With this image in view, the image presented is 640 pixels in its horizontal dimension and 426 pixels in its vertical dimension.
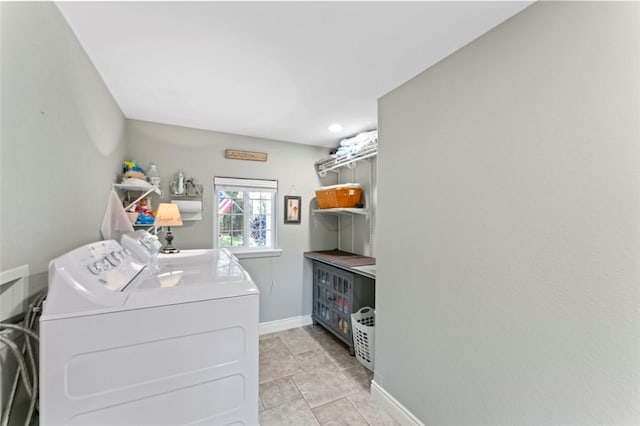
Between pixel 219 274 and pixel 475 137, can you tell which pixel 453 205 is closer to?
pixel 475 137

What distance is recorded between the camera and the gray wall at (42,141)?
842mm

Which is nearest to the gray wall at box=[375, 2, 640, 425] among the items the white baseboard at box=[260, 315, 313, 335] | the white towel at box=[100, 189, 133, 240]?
the white baseboard at box=[260, 315, 313, 335]

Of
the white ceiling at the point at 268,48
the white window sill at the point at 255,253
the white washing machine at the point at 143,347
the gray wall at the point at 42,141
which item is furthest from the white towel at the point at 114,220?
the white window sill at the point at 255,253

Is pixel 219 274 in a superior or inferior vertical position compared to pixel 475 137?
inferior

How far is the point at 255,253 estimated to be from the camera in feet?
9.91

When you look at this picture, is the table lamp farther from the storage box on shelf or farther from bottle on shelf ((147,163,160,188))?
the storage box on shelf

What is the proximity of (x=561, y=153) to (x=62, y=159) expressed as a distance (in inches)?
83.5

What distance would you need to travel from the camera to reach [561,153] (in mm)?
1018

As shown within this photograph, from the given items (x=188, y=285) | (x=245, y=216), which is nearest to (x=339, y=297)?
(x=245, y=216)

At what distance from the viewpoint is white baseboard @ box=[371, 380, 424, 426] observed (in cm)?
166

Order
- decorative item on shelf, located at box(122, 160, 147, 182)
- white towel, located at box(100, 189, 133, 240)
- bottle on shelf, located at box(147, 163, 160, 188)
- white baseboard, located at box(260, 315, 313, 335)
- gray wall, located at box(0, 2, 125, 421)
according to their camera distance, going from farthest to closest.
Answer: white baseboard, located at box(260, 315, 313, 335)
bottle on shelf, located at box(147, 163, 160, 188)
decorative item on shelf, located at box(122, 160, 147, 182)
white towel, located at box(100, 189, 133, 240)
gray wall, located at box(0, 2, 125, 421)

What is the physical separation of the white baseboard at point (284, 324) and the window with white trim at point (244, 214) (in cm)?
89

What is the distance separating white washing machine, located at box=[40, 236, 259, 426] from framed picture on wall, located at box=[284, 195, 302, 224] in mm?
2015

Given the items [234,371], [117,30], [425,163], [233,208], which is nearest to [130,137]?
[233,208]
